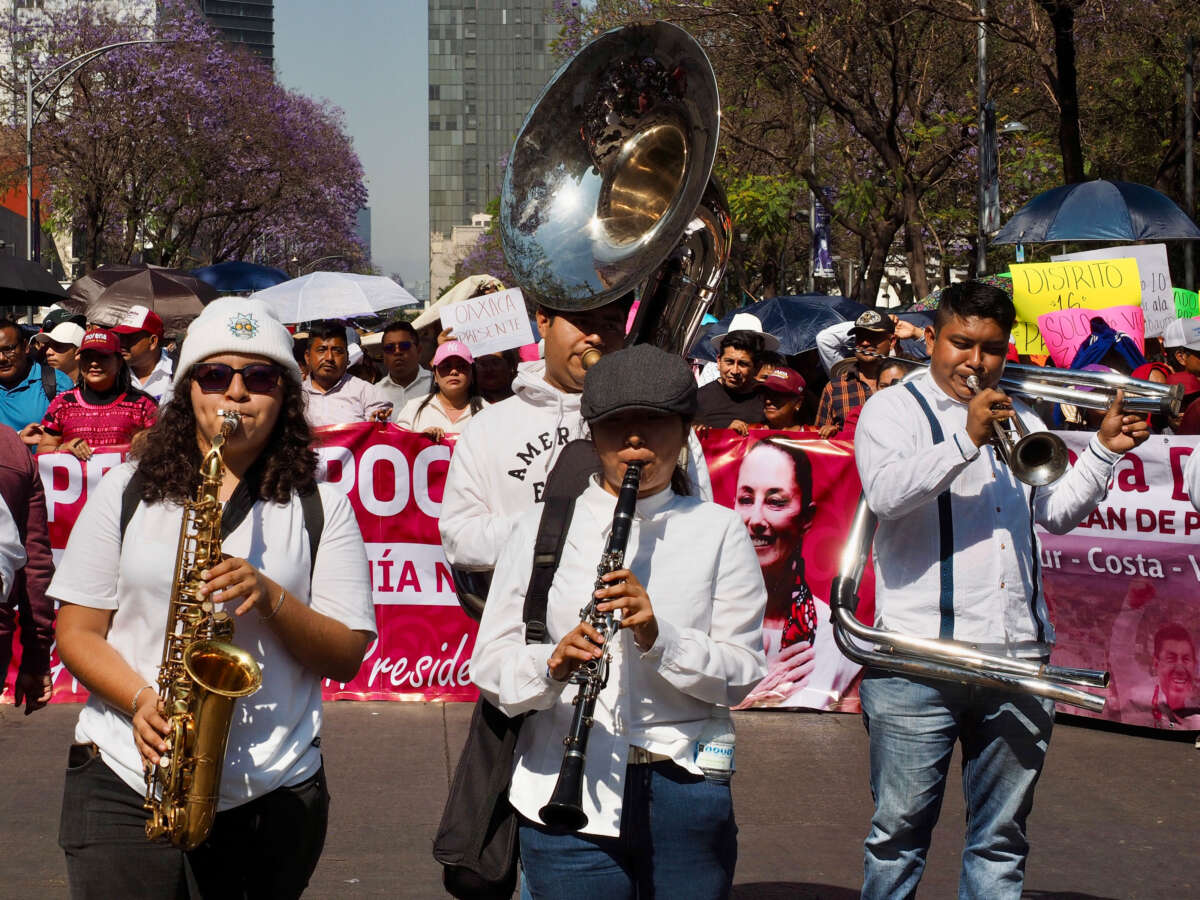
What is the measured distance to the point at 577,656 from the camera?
8.59ft

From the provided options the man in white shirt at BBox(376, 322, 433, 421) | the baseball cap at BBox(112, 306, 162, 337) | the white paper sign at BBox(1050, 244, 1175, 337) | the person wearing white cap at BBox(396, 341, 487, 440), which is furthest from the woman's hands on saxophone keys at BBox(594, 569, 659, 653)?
the white paper sign at BBox(1050, 244, 1175, 337)

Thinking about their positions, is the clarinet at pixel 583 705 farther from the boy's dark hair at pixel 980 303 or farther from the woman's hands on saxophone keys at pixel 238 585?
the boy's dark hair at pixel 980 303

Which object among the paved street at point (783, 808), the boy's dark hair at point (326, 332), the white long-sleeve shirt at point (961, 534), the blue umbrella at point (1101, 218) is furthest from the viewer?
the blue umbrella at point (1101, 218)

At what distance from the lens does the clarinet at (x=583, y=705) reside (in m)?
2.61

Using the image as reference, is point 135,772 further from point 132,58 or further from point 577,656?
point 132,58

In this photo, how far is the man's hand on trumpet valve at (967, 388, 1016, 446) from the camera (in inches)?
142

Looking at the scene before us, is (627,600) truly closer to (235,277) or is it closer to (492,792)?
(492,792)

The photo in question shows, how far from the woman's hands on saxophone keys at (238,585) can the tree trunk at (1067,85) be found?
37.0ft

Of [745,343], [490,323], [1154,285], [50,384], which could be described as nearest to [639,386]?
[745,343]

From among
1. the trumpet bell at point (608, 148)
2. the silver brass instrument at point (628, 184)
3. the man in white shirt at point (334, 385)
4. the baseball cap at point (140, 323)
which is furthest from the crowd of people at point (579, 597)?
the man in white shirt at point (334, 385)

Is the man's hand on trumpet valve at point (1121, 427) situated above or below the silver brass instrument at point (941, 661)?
above

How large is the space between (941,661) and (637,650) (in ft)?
3.74

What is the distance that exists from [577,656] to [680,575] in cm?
35

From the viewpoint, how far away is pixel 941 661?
3676mm
